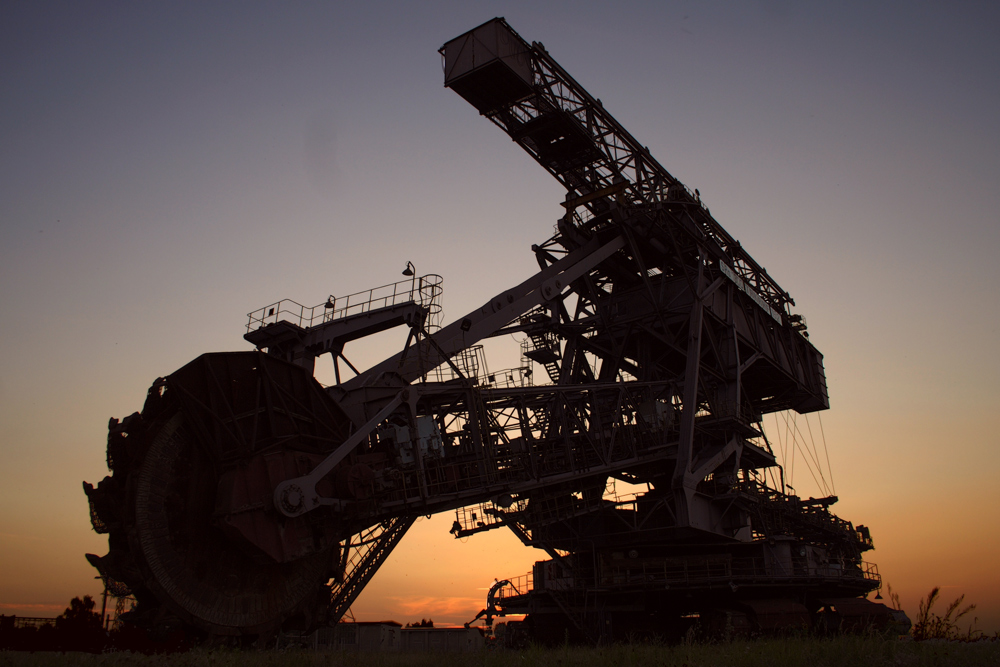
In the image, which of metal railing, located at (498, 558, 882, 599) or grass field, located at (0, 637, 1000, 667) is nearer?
grass field, located at (0, 637, 1000, 667)

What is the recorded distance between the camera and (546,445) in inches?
961

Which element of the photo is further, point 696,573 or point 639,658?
point 696,573

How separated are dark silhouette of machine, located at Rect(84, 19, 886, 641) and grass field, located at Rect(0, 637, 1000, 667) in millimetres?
2846

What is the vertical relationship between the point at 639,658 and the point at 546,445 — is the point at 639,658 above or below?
below

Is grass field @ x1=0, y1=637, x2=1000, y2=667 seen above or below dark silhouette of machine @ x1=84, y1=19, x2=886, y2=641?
below

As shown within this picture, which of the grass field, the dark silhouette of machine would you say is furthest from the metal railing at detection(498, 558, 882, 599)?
the grass field

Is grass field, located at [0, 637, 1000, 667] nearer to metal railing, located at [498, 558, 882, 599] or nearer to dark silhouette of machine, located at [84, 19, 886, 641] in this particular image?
dark silhouette of machine, located at [84, 19, 886, 641]

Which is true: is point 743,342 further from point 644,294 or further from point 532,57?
point 532,57

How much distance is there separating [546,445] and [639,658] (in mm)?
10041

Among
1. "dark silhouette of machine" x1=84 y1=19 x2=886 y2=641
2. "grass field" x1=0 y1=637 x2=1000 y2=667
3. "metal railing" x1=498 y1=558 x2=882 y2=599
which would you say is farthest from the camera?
"metal railing" x1=498 y1=558 x2=882 y2=599

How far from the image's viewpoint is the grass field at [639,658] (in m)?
13.0

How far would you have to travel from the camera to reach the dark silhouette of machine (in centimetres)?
1767

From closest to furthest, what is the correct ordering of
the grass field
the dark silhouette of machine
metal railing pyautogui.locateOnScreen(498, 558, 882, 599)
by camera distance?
the grass field → the dark silhouette of machine → metal railing pyautogui.locateOnScreen(498, 558, 882, 599)

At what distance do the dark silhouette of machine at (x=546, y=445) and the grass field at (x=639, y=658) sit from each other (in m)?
2.85
